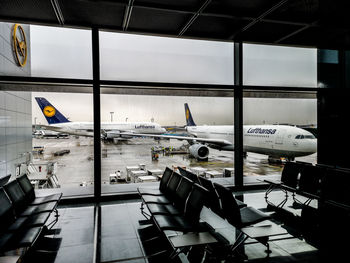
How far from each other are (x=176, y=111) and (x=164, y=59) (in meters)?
1.22

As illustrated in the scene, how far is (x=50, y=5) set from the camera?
3.46m

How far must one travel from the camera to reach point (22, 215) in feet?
8.64

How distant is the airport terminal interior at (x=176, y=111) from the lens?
2.51m

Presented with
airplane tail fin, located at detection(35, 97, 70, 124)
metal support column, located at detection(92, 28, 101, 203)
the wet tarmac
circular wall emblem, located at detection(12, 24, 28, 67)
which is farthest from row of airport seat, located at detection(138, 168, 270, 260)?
circular wall emblem, located at detection(12, 24, 28, 67)

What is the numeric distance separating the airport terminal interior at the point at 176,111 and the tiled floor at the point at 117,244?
21 mm

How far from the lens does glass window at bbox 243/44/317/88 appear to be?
201 inches

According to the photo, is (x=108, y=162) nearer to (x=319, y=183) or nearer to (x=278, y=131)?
(x=319, y=183)

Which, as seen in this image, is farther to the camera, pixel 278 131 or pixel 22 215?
pixel 278 131

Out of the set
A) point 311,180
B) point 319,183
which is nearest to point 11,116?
point 311,180

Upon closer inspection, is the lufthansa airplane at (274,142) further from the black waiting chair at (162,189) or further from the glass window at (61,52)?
the glass window at (61,52)

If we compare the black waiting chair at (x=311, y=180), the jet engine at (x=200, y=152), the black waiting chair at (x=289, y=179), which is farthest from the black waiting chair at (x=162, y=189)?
the jet engine at (x=200, y=152)

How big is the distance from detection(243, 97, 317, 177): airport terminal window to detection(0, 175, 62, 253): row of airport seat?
4.09 m

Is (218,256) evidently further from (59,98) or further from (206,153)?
(206,153)

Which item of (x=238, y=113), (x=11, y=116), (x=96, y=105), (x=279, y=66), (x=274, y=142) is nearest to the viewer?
(x=96, y=105)
